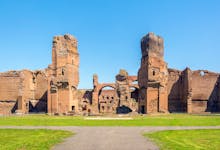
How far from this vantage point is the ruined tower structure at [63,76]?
45781 mm

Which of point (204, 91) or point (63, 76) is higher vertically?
point (63, 76)

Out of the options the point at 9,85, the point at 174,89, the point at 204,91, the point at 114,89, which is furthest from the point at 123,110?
the point at 9,85

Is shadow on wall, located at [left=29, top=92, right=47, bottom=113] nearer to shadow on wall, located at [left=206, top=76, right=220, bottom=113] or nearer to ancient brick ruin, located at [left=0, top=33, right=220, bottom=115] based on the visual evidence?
ancient brick ruin, located at [left=0, top=33, right=220, bottom=115]

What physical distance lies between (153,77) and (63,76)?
1345cm

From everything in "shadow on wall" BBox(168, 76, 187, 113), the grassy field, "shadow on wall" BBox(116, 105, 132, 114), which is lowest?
"shadow on wall" BBox(116, 105, 132, 114)

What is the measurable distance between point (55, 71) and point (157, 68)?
15671 mm

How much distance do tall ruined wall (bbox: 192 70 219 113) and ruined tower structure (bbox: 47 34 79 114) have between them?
19.3 m

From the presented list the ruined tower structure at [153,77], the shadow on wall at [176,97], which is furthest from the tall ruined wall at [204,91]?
the ruined tower structure at [153,77]

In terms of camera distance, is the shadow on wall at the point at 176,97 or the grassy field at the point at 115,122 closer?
the grassy field at the point at 115,122

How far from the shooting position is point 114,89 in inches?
2106

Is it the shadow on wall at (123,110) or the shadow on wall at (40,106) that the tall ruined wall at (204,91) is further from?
the shadow on wall at (40,106)

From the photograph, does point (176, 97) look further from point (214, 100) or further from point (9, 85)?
point (9, 85)

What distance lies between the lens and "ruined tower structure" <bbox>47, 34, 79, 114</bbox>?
4578cm

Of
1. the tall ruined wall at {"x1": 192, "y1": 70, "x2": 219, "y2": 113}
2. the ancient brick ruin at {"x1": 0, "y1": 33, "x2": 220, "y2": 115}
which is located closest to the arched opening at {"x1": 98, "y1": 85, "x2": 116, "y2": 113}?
the ancient brick ruin at {"x1": 0, "y1": 33, "x2": 220, "y2": 115}
